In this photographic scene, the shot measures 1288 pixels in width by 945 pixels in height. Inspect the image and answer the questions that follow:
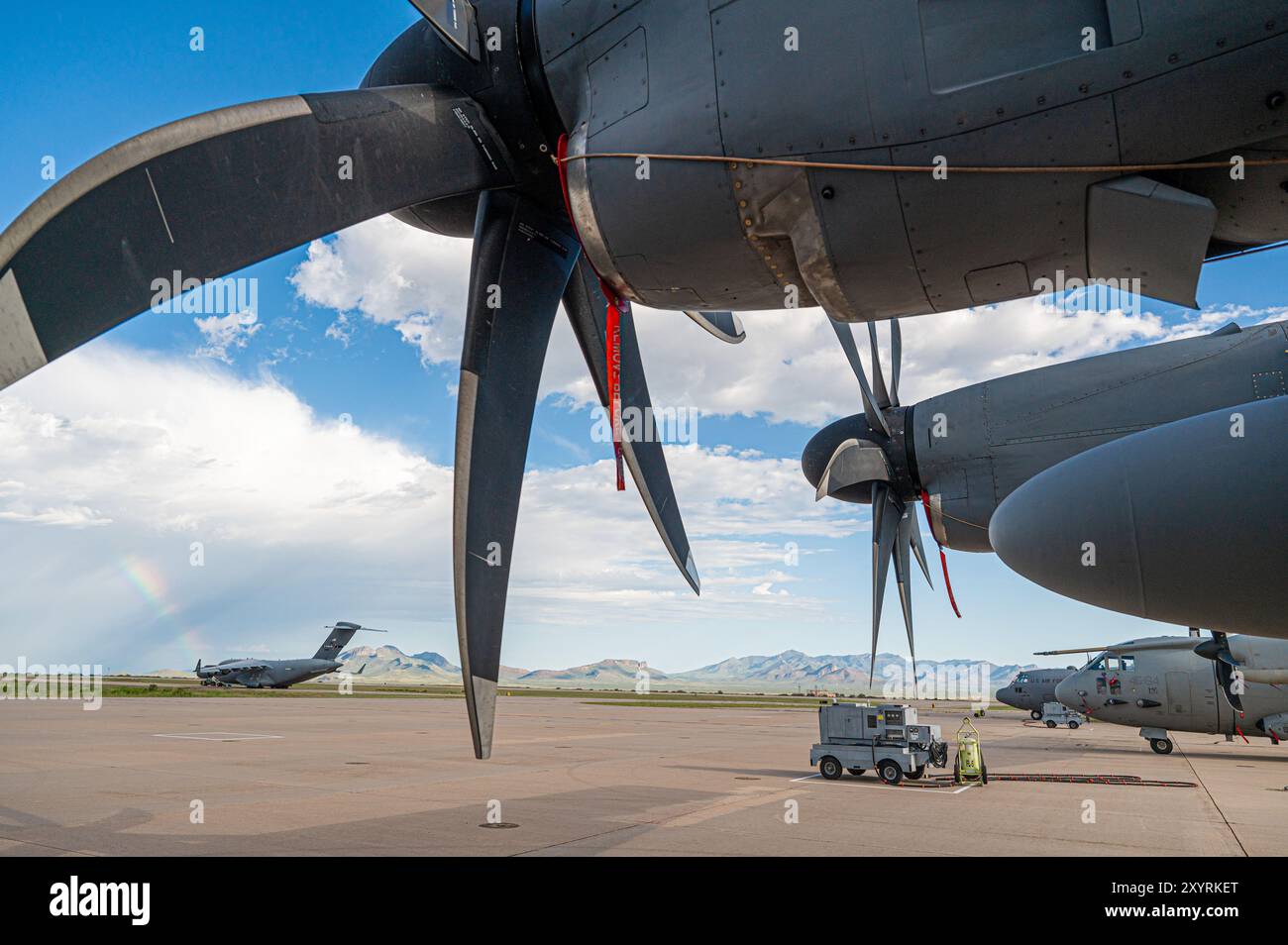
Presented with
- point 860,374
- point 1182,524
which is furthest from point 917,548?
point 1182,524

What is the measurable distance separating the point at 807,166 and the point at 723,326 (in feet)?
11.7

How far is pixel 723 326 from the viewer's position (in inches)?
297

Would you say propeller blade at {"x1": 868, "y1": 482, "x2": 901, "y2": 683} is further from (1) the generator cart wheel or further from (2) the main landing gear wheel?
(1) the generator cart wheel

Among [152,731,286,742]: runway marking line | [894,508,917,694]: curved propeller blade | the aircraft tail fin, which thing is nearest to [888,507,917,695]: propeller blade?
[894,508,917,694]: curved propeller blade

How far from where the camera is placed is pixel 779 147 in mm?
4039

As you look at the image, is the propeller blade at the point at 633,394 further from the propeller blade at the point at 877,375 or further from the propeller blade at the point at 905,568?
the propeller blade at the point at 905,568

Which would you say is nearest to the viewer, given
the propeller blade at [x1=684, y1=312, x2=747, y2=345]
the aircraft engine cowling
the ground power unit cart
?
the aircraft engine cowling

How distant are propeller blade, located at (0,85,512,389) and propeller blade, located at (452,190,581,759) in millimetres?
965

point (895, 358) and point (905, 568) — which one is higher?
point (895, 358)

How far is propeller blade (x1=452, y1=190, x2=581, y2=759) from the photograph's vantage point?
643 cm

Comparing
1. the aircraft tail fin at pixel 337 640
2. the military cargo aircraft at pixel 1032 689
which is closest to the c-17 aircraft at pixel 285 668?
the aircraft tail fin at pixel 337 640

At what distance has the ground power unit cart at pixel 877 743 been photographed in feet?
45.7

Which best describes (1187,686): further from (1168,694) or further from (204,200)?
(204,200)

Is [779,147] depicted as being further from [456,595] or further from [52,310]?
[456,595]
